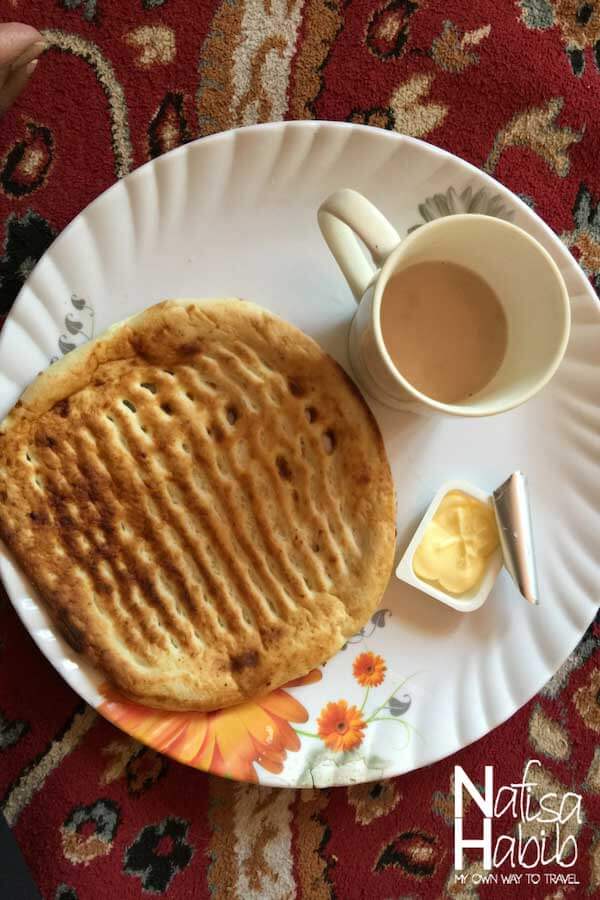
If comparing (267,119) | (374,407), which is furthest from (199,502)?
(267,119)

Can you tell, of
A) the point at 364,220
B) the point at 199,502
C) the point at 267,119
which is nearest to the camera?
the point at 364,220

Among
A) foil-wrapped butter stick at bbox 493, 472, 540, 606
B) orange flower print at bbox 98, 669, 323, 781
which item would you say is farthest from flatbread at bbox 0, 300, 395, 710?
foil-wrapped butter stick at bbox 493, 472, 540, 606

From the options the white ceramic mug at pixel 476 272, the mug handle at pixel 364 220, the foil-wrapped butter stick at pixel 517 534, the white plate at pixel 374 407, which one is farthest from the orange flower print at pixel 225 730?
the mug handle at pixel 364 220

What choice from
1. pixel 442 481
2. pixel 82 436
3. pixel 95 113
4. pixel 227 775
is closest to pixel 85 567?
pixel 82 436

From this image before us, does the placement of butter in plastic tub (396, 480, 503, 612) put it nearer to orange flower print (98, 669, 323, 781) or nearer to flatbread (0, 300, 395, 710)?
flatbread (0, 300, 395, 710)

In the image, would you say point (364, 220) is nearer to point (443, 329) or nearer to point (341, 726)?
point (443, 329)

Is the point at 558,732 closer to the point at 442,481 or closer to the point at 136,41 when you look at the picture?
the point at 442,481
